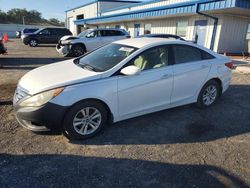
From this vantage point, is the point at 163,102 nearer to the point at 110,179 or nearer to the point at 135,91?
the point at 135,91

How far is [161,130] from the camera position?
4.37 m

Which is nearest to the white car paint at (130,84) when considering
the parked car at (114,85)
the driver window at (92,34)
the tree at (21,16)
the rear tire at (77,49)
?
the parked car at (114,85)

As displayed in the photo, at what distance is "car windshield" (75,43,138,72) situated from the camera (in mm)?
4252

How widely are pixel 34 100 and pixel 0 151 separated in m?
0.91

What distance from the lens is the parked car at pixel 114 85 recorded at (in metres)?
3.59

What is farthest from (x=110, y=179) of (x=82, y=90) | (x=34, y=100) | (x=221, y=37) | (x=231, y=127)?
(x=221, y=37)

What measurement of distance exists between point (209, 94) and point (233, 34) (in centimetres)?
1128

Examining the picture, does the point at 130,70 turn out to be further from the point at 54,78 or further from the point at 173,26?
the point at 173,26

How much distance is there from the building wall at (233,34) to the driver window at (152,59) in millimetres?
11328

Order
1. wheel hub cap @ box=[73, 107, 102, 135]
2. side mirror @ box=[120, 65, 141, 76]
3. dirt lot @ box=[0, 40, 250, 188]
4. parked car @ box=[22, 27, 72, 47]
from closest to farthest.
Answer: dirt lot @ box=[0, 40, 250, 188], wheel hub cap @ box=[73, 107, 102, 135], side mirror @ box=[120, 65, 141, 76], parked car @ box=[22, 27, 72, 47]

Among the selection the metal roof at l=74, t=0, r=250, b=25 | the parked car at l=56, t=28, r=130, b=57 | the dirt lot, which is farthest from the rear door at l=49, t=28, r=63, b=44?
the dirt lot

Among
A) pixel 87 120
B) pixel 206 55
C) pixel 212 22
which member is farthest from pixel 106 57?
pixel 212 22

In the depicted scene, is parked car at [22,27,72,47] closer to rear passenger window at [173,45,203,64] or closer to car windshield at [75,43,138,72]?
car windshield at [75,43,138,72]

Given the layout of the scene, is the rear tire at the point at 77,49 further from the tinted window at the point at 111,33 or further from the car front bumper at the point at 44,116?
the car front bumper at the point at 44,116
